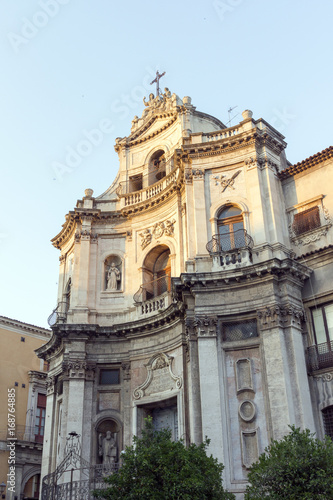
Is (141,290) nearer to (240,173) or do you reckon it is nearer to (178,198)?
(178,198)

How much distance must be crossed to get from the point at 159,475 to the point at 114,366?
32.6ft

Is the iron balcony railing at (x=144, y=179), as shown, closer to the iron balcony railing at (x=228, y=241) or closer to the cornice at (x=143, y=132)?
the cornice at (x=143, y=132)

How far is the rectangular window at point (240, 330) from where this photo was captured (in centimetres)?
1992

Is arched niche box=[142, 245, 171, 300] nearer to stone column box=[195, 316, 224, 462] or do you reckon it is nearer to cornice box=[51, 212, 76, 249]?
cornice box=[51, 212, 76, 249]

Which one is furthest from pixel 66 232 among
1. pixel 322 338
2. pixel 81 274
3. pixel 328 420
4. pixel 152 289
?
pixel 328 420

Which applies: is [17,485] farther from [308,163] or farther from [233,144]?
[308,163]

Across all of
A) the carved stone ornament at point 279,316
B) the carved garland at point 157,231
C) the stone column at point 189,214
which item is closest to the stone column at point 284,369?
the carved stone ornament at point 279,316

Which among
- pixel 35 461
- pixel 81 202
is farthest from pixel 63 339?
pixel 35 461

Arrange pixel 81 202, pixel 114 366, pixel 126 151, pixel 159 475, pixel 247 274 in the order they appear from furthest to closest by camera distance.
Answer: pixel 126 151, pixel 81 202, pixel 114 366, pixel 247 274, pixel 159 475

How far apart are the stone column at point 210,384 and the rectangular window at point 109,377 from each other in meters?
6.16

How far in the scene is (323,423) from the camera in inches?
730

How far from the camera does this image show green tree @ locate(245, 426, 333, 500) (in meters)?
13.0

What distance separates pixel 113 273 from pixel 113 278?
0.25 meters

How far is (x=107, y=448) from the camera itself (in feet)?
74.3
